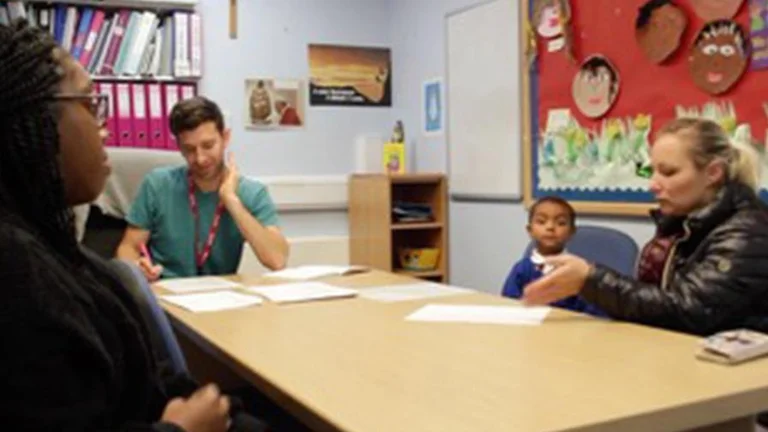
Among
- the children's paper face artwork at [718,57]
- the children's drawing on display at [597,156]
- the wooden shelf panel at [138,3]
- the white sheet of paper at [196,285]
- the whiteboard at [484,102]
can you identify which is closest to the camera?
the white sheet of paper at [196,285]

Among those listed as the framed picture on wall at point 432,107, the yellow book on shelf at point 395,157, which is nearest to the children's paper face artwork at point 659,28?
the framed picture on wall at point 432,107

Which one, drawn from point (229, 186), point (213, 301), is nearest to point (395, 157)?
point (229, 186)

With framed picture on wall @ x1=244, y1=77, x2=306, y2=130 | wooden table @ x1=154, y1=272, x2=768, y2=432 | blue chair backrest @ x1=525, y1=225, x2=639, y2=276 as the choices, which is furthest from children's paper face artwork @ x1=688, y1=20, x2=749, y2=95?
framed picture on wall @ x1=244, y1=77, x2=306, y2=130

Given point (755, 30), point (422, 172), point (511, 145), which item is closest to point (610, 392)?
point (755, 30)

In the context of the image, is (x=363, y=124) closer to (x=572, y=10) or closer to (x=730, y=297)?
(x=572, y=10)

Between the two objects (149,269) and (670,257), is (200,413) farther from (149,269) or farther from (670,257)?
(149,269)

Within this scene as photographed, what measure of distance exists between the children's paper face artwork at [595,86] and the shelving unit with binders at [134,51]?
78.5 inches

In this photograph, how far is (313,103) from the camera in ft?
14.6

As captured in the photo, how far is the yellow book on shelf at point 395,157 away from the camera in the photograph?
441 cm

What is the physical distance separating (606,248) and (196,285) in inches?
51.4

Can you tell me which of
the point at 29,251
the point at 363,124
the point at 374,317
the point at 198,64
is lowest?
the point at 374,317

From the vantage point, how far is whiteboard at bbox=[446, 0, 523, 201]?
369 centimetres

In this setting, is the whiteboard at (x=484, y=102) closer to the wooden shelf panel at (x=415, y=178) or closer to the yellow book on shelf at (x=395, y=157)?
the wooden shelf panel at (x=415, y=178)

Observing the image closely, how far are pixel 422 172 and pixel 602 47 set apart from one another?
154 cm
